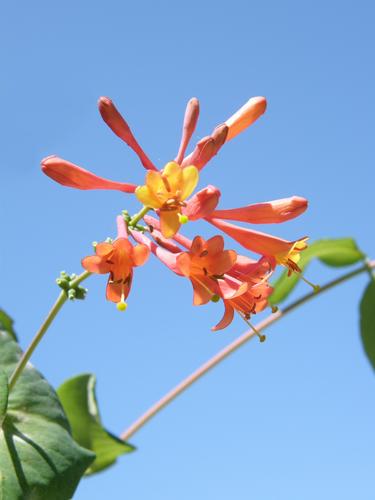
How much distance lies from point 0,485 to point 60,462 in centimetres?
14

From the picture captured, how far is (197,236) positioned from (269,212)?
0.63ft

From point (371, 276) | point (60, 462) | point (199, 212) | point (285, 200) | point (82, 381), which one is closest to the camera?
point (199, 212)

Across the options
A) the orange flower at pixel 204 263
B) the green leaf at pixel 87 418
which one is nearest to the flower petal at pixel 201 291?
the orange flower at pixel 204 263

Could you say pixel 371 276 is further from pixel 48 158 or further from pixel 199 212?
pixel 48 158

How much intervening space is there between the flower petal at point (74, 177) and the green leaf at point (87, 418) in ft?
2.35

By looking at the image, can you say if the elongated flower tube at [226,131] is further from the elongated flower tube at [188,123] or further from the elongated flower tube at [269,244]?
the elongated flower tube at [269,244]

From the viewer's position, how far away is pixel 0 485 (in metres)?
1.59

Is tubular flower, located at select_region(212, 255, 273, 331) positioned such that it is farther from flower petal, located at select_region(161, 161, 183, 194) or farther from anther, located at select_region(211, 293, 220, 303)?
flower petal, located at select_region(161, 161, 183, 194)

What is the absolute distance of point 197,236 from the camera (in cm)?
146

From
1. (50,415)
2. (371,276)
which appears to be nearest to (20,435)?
(50,415)

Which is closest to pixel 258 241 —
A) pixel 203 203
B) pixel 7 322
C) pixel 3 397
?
pixel 203 203

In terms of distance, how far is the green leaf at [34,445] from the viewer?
5.31 feet

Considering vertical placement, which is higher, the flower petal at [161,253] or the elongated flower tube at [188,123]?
the elongated flower tube at [188,123]

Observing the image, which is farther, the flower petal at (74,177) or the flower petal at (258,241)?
the flower petal at (258,241)
